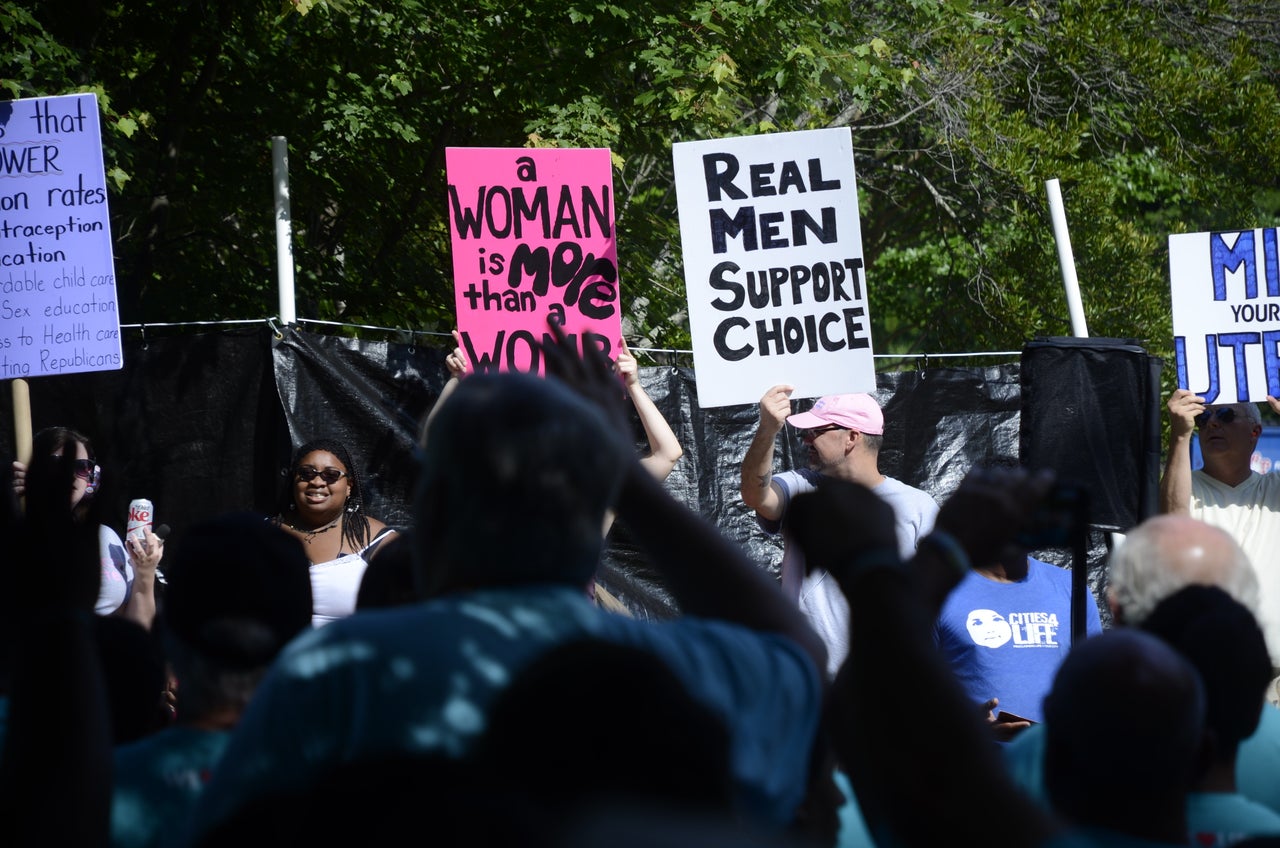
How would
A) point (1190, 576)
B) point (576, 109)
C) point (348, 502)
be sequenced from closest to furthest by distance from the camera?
1. point (1190, 576)
2. point (348, 502)
3. point (576, 109)

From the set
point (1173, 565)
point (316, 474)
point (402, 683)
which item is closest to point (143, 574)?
point (316, 474)

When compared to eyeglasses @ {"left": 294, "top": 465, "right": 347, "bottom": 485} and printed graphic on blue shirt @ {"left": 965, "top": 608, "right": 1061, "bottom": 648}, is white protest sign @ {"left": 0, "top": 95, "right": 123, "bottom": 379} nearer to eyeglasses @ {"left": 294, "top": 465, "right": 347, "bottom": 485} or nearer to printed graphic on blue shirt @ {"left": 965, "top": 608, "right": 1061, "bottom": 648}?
eyeglasses @ {"left": 294, "top": 465, "right": 347, "bottom": 485}

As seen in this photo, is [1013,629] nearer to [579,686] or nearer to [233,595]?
[233,595]

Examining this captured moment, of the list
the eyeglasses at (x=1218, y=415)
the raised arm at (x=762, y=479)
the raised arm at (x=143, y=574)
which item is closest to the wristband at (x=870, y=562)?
the raised arm at (x=762, y=479)

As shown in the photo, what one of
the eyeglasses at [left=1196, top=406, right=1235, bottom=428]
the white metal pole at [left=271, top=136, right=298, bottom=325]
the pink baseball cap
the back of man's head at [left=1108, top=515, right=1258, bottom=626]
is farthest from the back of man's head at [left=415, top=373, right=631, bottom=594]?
the eyeglasses at [left=1196, top=406, right=1235, bottom=428]

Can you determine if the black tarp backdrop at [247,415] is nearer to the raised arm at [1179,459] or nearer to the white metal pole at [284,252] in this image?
the white metal pole at [284,252]

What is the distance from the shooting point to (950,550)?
5.41ft

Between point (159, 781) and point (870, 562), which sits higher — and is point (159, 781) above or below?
below

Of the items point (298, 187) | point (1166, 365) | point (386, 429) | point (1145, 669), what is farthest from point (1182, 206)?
point (1145, 669)

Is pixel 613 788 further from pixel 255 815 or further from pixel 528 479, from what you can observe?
pixel 528 479

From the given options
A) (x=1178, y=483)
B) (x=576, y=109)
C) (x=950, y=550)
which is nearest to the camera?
(x=950, y=550)

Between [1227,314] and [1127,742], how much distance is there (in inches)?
186

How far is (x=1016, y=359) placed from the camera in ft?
40.7

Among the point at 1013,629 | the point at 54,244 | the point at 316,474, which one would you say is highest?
the point at 54,244
